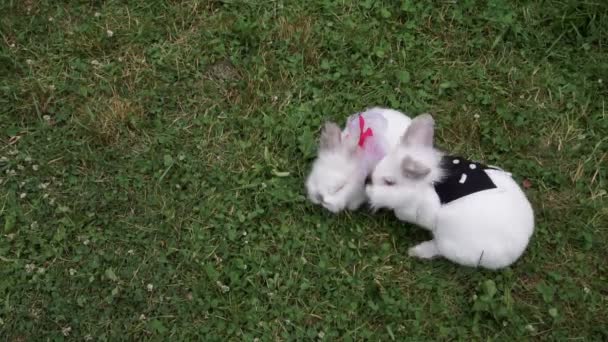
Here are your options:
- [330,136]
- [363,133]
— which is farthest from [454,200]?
[330,136]

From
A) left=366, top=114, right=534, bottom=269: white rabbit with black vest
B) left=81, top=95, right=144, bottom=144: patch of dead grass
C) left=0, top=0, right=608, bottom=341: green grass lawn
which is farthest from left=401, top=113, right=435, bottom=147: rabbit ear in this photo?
left=81, top=95, right=144, bottom=144: patch of dead grass

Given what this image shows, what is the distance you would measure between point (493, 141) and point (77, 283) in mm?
3031

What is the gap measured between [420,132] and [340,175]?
58 centimetres

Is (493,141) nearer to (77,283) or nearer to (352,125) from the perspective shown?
(352,125)

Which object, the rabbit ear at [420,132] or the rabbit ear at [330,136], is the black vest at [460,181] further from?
the rabbit ear at [330,136]

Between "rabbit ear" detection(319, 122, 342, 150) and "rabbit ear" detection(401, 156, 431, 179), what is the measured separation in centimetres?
46

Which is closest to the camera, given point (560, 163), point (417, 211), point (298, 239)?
point (417, 211)

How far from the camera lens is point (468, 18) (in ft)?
15.3

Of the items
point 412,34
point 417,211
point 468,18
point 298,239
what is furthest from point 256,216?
point 468,18

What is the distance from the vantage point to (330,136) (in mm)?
3654

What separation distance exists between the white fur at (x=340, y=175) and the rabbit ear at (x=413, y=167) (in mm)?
376

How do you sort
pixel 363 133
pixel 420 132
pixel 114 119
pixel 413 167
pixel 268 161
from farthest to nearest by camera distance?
pixel 114 119 < pixel 268 161 < pixel 363 133 < pixel 420 132 < pixel 413 167

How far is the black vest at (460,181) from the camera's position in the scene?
11.1ft

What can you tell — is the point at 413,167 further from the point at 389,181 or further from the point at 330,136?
the point at 330,136
